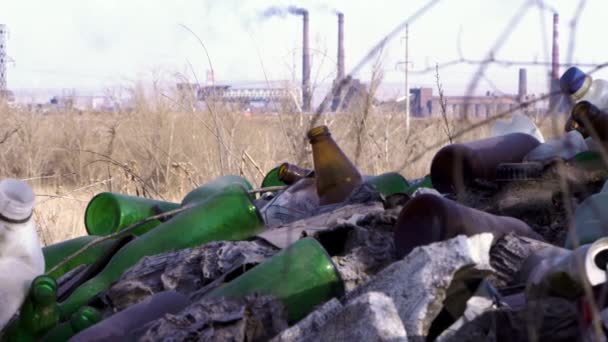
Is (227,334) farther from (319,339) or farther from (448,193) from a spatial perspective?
(448,193)

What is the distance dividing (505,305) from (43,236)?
10.4 feet

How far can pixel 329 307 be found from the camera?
5.48ft

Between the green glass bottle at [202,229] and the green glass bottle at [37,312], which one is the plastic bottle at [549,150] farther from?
the green glass bottle at [37,312]

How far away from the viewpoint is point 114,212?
300cm

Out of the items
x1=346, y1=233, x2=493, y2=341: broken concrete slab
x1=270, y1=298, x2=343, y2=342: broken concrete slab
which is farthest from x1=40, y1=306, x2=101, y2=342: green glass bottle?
x1=346, y1=233, x2=493, y2=341: broken concrete slab

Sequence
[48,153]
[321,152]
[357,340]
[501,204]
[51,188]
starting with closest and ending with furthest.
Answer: [357,340], [501,204], [321,152], [51,188], [48,153]

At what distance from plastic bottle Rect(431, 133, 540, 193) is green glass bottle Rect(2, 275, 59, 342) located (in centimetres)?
120

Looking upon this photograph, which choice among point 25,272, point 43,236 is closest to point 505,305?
point 25,272

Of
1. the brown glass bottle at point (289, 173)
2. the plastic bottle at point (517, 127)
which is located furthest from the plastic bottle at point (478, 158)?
the brown glass bottle at point (289, 173)

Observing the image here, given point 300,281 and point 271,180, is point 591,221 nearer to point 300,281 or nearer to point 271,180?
point 300,281

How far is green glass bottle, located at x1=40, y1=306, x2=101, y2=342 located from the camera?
2.01 m

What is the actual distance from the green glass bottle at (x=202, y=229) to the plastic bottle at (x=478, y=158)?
63cm

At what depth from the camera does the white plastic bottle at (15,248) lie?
2137 millimetres

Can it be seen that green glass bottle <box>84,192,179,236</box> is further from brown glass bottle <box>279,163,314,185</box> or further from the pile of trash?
brown glass bottle <box>279,163,314,185</box>
